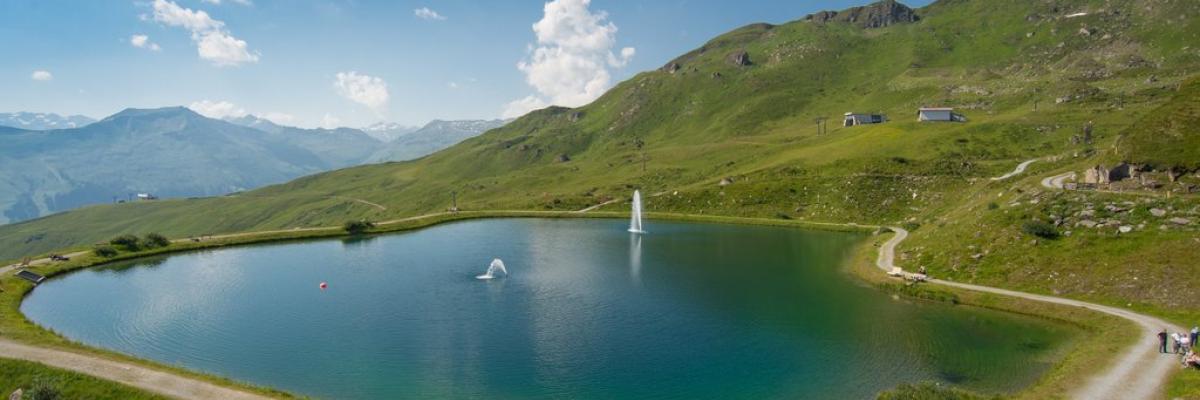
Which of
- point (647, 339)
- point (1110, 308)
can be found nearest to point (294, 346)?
point (647, 339)

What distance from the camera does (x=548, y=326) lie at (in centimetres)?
5709

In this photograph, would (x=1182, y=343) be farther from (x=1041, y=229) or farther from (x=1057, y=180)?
(x=1057, y=180)

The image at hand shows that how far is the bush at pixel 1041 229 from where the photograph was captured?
2680 inches

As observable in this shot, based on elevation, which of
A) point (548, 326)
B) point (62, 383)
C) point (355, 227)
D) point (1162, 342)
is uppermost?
point (355, 227)

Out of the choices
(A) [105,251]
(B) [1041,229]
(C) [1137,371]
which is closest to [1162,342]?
(C) [1137,371]

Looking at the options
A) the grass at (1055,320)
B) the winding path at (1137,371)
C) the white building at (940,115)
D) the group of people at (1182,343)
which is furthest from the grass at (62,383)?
the white building at (940,115)

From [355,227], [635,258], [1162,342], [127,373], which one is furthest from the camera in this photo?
[355,227]

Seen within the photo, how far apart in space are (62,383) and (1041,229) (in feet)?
298

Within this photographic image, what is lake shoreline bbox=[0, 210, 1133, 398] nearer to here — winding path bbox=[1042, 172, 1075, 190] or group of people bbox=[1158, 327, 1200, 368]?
group of people bbox=[1158, 327, 1200, 368]

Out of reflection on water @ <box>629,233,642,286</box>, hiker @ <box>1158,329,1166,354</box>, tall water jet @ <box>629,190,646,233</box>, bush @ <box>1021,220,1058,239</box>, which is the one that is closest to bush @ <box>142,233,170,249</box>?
reflection on water @ <box>629,233,642,286</box>

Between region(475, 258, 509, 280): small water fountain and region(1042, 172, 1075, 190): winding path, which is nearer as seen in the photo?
region(475, 258, 509, 280): small water fountain

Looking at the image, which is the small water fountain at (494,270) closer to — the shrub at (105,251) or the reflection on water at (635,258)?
the reflection on water at (635,258)

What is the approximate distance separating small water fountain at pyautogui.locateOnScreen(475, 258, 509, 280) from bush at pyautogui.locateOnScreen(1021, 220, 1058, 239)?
203ft

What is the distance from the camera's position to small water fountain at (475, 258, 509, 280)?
79.0m
